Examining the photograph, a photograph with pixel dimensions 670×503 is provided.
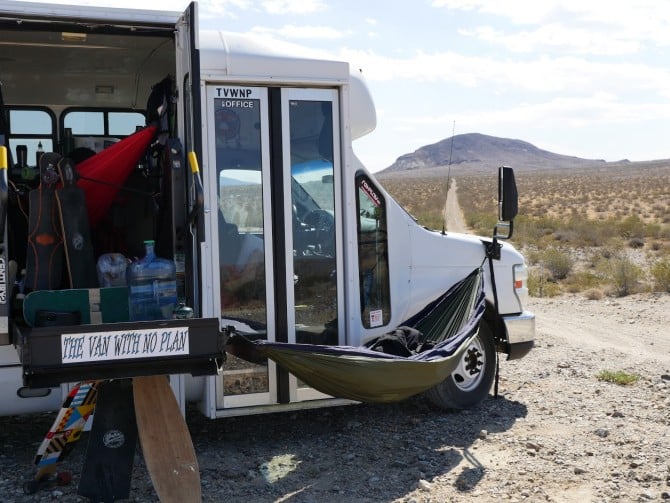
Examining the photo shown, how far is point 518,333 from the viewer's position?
7.40 metres

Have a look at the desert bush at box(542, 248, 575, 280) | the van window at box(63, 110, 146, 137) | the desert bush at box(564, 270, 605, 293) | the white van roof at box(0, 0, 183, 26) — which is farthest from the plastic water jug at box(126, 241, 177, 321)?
the desert bush at box(542, 248, 575, 280)

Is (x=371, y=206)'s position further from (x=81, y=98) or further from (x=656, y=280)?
(x=656, y=280)

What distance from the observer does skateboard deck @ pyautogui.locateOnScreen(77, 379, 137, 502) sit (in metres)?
5.05

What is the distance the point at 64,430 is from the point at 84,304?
0.79 m

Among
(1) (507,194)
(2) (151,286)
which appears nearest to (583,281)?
(1) (507,194)

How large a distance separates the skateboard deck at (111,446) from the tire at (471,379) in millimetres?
2574

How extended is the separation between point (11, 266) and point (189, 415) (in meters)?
2.20

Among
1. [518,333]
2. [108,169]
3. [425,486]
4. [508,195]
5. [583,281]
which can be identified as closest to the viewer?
[425,486]

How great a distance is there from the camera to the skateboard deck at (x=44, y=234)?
5.22 m

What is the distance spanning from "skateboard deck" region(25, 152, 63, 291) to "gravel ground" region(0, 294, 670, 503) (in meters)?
1.25

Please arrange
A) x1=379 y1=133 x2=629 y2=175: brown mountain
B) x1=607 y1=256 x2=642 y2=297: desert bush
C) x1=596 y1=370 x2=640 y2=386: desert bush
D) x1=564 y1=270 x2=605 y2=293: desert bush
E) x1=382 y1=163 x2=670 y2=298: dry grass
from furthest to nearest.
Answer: x1=379 y1=133 x2=629 y2=175: brown mountain → x1=564 y1=270 x2=605 y2=293: desert bush → x1=382 y1=163 x2=670 y2=298: dry grass → x1=607 y1=256 x2=642 y2=297: desert bush → x1=596 y1=370 x2=640 y2=386: desert bush

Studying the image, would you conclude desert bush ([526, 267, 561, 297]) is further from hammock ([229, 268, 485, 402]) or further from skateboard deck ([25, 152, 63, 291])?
skateboard deck ([25, 152, 63, 291])

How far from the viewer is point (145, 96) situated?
7930mm

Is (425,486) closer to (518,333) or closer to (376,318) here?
A: (376,318)
